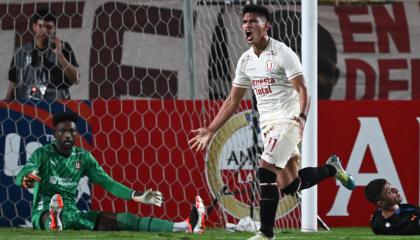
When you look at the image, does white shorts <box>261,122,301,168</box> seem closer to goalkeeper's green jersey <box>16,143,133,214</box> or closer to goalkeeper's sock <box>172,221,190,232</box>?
goalkeeper's sock <box>172,221,190,232</box>

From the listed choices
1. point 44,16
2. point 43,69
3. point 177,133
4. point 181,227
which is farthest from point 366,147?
point 44,16

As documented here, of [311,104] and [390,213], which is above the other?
[311,104]

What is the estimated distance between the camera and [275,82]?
28.5ft

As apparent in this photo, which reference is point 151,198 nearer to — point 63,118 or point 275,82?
point 63,118

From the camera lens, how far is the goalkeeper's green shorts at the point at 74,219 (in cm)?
1031

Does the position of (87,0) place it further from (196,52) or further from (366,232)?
(366,232)

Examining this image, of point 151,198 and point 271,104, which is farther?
point 151,198

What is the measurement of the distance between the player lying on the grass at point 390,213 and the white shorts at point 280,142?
1786 mm

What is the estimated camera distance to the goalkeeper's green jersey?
10445 mm

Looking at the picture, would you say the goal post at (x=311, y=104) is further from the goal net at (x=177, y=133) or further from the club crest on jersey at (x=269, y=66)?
the club crest on jersey at (x=269, y=66)

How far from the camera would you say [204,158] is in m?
11.3

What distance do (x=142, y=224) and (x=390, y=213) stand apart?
2155 mm

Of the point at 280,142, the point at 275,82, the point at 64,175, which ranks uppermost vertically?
the point at 275,82

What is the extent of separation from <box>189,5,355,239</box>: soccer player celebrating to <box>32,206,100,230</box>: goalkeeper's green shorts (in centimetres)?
200
